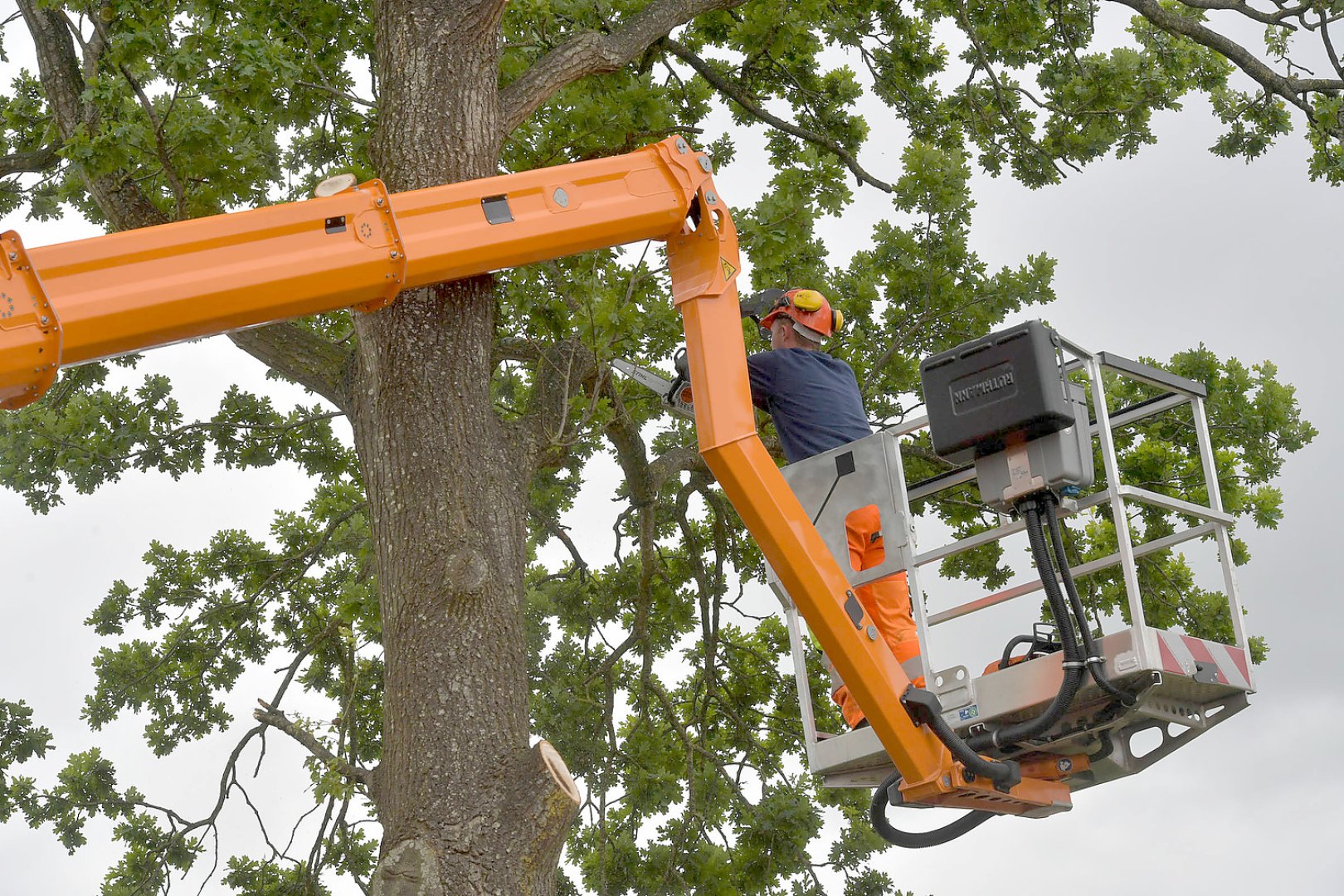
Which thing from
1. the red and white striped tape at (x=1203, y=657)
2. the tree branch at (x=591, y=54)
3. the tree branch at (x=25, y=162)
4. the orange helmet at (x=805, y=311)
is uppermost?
the tree branch at (x=25, y=162)

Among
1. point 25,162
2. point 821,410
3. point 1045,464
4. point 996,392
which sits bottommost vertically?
point 1045,464

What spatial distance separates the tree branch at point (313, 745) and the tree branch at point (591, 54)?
10.8 feet

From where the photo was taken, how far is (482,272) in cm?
634

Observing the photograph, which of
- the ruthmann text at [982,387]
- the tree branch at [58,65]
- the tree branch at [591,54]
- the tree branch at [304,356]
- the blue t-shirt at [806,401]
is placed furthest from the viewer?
the tree branch at [58,65]

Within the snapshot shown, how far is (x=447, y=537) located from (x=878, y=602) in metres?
2.06

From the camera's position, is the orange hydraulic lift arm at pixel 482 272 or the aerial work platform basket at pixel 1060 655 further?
the aerial work platform basket at pixel 1060 655

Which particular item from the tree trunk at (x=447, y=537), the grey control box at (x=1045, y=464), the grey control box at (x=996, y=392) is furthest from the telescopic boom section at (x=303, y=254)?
the grey control box at (x=1045, y=464)

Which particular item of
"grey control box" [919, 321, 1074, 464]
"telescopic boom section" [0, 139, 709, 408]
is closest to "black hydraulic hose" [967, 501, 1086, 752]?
"grey control box" [919, 321, 1074, 464]

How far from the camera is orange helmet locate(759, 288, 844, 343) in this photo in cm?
754

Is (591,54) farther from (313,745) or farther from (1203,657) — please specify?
(1203,657)

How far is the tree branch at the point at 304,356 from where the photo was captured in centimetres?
782

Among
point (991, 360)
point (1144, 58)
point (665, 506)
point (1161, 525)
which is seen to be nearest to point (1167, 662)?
point (991, 360)

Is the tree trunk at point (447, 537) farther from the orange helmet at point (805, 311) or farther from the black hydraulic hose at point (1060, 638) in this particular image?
the black hydraulic hose at point (1060, 638)

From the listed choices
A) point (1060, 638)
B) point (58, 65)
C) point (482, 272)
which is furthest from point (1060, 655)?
point (58, 65)
